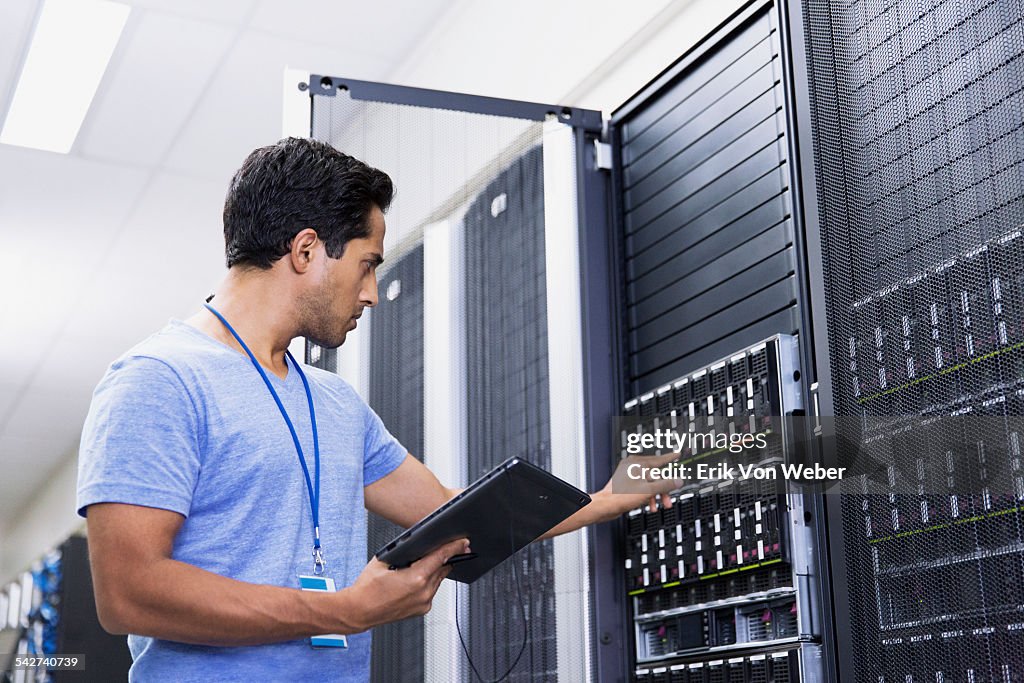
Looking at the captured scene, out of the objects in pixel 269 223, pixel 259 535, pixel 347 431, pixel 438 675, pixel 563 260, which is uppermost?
pixel 563 260

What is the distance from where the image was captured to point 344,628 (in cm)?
127

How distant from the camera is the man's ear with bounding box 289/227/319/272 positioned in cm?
146

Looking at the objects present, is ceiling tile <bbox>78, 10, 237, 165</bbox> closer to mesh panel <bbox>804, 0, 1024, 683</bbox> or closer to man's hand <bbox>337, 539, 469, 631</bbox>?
mesh panel <bbox>804, 0, 1024, 683</bbox>

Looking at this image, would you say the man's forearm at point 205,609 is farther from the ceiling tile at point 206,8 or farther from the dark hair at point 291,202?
the ceiling tile at point 206,8

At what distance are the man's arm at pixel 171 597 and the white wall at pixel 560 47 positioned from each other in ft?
4.12

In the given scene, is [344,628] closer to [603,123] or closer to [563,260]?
[563,260]

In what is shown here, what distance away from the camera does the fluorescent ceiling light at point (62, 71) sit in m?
3.49

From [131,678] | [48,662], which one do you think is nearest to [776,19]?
[131,678]

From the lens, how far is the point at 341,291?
148cm

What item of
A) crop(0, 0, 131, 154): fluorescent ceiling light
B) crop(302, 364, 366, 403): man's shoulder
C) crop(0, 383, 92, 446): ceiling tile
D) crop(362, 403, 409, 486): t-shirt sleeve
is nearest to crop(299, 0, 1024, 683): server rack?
crop(362, 403, 409, 486): t-shirt sleeve

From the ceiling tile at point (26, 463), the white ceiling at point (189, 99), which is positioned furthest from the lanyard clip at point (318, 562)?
the ceiling tile at point (26, 463)

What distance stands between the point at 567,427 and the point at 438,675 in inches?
19.9

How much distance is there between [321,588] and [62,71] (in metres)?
3.02

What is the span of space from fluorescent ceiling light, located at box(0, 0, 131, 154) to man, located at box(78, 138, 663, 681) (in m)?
2.32
